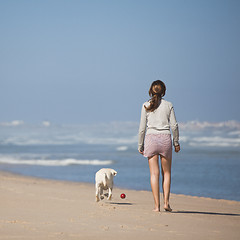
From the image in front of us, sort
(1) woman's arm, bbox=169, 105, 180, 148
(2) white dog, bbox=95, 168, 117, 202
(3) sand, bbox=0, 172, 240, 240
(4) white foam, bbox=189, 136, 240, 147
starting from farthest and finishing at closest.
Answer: (4) white foam, bbox=189, 136, 240, 147, (2) white dog, bbox=95, 168, 117, 202, (1) woman's arm, bbox=169, 105, 180, 148, (3) sand, bbox=0, 172, 240, 240

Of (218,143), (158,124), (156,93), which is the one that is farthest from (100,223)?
(218,143)

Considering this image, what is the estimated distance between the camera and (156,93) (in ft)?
21.2

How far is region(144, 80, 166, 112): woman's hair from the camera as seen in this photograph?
6406 mm

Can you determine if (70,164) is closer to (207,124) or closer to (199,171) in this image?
(199,171)

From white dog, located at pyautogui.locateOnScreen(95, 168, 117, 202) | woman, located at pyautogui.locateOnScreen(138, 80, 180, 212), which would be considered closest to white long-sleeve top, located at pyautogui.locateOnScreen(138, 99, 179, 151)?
woman, located at pyautogui.locateOnScreen(138, 80, 180, 212)

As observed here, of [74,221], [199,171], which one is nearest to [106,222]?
[74,221]

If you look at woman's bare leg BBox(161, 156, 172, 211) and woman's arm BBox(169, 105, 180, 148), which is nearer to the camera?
woman's arm BBox(169, 105, 180, 148)

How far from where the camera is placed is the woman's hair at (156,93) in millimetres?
6406

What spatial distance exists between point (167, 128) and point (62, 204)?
2.00 meters

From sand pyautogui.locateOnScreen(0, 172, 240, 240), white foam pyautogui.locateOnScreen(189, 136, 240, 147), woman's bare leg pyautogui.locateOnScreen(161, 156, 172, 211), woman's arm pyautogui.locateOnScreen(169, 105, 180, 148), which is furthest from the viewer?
white foam pyautogui.locateOnScreen(189, 136, 240, 147)

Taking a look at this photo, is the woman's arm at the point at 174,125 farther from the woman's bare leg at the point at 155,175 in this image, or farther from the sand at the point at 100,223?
the sand at the point at 100,223

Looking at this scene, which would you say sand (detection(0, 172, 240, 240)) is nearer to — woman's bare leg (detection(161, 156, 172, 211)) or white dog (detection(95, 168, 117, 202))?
woman's bare leg (detection(161, 156, 172, 211))

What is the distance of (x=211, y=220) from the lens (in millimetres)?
5902

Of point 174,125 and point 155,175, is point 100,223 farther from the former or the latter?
point 174,125
